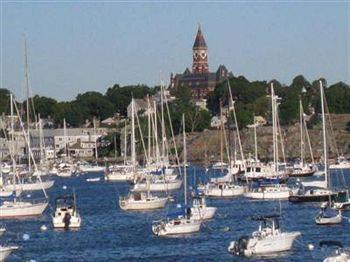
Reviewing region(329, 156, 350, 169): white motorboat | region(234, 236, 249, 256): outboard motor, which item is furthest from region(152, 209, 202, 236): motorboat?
region(329, 156, 350, 169): white motorboat

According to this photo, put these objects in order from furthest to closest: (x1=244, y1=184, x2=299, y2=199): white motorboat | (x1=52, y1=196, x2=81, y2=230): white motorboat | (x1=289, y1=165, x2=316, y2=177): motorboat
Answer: (x1=289, y1=165, x2=316, y2=177): motorboat → (x1=244, y1=184, x2=299, y2=199): white motorboat → (x1=52, y1=196, x2=81, y2=230): white motorboat

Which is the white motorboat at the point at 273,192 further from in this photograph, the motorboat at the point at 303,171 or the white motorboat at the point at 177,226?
the motorboat at the point at 303,171

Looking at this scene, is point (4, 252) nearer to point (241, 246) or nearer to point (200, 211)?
point (241, 246)

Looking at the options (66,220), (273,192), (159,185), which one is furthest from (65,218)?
(159,185)

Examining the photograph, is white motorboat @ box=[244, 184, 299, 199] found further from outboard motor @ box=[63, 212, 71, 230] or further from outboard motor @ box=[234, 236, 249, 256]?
outboard motor @ box=[234, 236, 249, 256]

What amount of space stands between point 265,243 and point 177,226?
8.67 meters

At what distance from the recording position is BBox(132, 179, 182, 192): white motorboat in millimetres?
86238

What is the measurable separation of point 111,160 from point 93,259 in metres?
125

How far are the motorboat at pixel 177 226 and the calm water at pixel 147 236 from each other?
488 mm

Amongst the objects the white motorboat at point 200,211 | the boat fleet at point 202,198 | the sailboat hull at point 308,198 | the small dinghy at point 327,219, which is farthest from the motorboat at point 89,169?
the small dinghy at point 327,219

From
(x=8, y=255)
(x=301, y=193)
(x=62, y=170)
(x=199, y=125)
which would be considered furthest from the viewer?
(x=199, y=125)

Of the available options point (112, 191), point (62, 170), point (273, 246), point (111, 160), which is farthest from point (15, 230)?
point (111, 160)

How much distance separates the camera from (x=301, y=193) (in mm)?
76875

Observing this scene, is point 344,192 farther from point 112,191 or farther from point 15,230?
point 112,191
